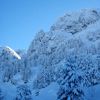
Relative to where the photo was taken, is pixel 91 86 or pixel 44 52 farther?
pixel 44 52

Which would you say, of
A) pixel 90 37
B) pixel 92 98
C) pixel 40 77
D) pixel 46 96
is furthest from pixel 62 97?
pixel 90 37

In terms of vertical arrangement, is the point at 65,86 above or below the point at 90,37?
below

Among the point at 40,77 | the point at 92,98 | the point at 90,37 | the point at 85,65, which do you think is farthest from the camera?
the point at 90,37

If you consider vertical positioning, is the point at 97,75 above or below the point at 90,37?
below

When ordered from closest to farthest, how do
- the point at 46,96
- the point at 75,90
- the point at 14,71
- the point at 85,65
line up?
1. the point at 75,90
2. the point at 85,65
3. the point at 46,96
4. the point at 14,71

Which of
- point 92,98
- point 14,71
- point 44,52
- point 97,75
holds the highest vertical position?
point 44,52

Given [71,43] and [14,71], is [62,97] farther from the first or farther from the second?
[71,43]

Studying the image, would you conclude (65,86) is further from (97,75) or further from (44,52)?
(44,52)

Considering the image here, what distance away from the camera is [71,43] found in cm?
17225

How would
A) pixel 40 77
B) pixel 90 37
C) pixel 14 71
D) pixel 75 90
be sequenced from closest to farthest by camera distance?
pixel 75 90
pixel 40 77
pixel 14 71
pixel 90 37

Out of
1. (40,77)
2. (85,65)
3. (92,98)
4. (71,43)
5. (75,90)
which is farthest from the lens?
(71,43)

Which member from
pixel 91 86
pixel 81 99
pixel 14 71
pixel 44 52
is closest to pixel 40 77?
pixel 91 86

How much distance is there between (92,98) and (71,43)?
107773 mm

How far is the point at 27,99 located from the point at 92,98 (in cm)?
1724
